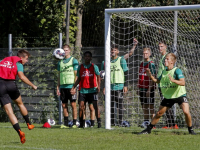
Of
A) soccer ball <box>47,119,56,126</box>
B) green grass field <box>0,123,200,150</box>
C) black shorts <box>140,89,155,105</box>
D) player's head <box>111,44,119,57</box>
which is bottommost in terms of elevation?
soccer ball <box>47,119,56,126</box>

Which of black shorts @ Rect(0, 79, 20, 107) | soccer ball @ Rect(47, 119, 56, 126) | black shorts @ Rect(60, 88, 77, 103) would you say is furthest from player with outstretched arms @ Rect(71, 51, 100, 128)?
black shorts @ Rect(0, 79, 20, 107)

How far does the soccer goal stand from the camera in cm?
1159

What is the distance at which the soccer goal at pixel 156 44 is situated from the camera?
1159cm

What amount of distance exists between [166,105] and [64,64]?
12.6ft

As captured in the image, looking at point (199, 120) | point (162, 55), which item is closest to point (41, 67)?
point (162, 55)

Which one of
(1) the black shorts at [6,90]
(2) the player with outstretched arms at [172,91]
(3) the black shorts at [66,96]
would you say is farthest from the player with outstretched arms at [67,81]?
(2) the player with outstretched arms at [172,91]

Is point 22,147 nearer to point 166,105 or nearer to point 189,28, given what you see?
point 166,105

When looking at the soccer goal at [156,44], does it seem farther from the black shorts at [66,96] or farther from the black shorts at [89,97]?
the black shorts at [66,96]

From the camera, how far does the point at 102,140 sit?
8945mm

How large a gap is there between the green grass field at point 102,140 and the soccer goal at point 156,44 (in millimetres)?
1286

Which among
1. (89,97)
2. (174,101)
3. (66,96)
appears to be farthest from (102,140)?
(66,96)

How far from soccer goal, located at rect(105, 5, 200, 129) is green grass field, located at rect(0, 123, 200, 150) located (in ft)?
4.22

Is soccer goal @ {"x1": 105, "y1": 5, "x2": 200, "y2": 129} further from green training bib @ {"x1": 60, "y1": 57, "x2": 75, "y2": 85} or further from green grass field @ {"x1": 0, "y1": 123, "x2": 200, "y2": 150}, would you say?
green grass field @ {"x1": 0, "y1": 123, "x2": 200, "y2": 150}

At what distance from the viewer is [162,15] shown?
11.9 metres
